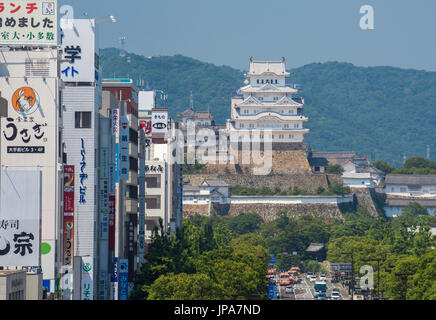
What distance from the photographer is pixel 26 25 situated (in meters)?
39.6

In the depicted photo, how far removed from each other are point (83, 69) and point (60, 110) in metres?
7.55

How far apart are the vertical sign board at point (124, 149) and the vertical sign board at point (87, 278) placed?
925 cm

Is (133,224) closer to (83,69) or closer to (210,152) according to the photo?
(83,69)

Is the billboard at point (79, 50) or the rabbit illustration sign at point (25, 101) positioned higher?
the billboard at point (79, 50)

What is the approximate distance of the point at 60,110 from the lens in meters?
39.6

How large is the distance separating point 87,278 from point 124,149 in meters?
10.7

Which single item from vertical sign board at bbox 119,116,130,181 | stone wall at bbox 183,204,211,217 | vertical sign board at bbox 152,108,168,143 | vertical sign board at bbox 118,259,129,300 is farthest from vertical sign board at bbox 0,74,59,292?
stone wall at bbox 183,204,211,217

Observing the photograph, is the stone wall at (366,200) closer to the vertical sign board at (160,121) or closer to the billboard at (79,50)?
the vertical sign board at (160,121)

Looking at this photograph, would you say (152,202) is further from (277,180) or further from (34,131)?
(277,180)

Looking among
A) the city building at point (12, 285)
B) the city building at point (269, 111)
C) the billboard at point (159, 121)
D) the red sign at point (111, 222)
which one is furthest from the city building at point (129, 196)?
the city building at point (269, 111)

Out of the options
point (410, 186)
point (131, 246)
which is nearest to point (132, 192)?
point (131, 246)

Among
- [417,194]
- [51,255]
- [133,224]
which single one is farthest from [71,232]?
[417,194]

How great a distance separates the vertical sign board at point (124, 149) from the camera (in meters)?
51.0

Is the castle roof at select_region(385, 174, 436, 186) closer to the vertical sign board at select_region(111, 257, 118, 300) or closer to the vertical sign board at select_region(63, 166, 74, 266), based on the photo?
the vertical sign board at select_region(111, 257, 118, 300)
